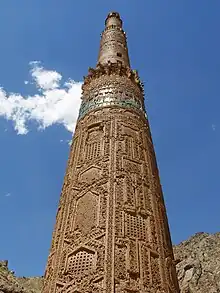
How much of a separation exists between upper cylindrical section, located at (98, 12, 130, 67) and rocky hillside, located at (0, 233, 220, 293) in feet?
23.8

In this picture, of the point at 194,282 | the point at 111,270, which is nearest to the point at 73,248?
the point at 111,270

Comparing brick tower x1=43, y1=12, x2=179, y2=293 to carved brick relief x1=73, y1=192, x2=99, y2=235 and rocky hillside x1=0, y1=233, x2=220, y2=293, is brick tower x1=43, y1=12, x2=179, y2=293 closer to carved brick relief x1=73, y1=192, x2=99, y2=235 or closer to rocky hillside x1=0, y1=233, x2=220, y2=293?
carved brick relief x1=73, y1=192, x2=99, y2=235

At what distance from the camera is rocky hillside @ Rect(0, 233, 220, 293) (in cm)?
1289

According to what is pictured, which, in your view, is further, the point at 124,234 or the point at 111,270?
the point at 124,234

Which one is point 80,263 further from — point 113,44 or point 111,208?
point 113,44

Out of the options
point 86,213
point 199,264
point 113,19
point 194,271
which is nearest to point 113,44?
point 113,19

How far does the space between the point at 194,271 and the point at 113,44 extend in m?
11.1

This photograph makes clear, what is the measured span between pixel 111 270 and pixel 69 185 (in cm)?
197

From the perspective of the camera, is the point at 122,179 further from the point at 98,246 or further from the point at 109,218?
the point at 98,246

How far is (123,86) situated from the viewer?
7730 mm

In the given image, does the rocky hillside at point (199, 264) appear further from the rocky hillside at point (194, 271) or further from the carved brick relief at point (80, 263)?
the carved brick relief at point (80, 263)

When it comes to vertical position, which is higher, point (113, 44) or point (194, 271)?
point (113, 44)

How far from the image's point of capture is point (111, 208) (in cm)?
509

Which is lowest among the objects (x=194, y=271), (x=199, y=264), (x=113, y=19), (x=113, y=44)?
(x=194, y=271)
